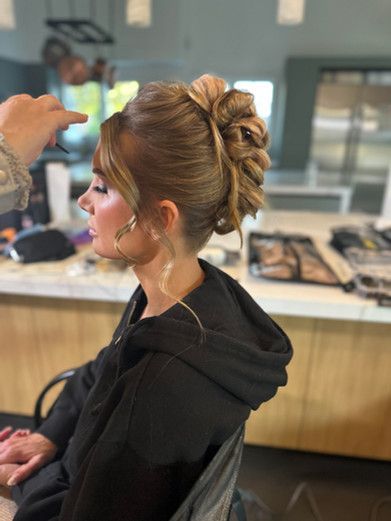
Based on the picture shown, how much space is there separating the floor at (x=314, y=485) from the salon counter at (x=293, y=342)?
0.06 m

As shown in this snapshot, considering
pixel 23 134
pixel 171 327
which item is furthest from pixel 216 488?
pixel 23 134

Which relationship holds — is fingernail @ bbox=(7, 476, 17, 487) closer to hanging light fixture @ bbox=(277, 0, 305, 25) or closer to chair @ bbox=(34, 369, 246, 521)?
chair @ bbox=(34, 369, 246, 521)

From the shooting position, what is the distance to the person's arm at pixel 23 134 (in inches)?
27.0

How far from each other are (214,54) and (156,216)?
504 cm

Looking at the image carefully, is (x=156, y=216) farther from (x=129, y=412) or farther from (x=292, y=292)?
(x=292, y=292)

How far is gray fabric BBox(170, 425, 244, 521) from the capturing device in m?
0.61

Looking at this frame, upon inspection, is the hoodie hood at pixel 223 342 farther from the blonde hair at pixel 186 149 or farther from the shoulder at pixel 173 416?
the blonde hair at pixel 186 149

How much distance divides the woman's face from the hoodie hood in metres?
0.13

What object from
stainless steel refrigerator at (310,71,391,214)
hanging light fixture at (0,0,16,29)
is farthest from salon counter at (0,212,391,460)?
stainless steel refrigerator at (310,71,391,214)

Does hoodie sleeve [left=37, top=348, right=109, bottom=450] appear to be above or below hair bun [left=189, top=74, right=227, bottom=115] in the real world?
below

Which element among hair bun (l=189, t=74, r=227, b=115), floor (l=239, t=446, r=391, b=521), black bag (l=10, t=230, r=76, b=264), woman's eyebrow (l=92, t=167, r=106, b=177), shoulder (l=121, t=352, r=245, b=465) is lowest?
floor (l=239, t=446, r=391, b=521)

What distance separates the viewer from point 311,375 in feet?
5.10

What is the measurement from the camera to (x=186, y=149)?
67 cm

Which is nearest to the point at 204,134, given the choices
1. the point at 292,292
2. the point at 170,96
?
the point at 170,96
